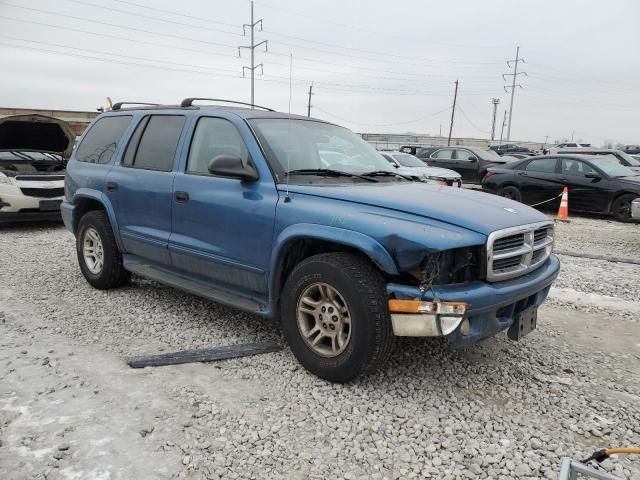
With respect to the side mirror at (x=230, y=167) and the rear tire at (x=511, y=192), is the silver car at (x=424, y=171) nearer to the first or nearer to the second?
the rear tire at (x=511, y=192)

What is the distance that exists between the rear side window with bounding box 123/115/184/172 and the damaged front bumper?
245cm

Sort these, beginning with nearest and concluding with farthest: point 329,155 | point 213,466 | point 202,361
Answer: point 213,466
point 202,361
point 329,155

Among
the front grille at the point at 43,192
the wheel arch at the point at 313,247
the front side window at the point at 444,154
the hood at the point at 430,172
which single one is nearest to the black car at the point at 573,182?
the hood at the point at 430,172

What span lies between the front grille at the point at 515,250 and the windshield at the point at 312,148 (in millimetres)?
1341

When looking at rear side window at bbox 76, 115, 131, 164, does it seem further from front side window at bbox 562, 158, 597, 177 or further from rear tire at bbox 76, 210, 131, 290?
front side window at bbox 562, 158, 597, 177

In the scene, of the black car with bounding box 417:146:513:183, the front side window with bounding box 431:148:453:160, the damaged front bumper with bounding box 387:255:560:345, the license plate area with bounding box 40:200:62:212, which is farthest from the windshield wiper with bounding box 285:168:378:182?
the front side window with bounding box 431:148:453:160

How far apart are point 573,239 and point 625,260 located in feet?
5.72

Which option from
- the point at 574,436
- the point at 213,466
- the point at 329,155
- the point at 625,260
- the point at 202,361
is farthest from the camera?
the point at 625,260

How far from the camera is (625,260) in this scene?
6.99m

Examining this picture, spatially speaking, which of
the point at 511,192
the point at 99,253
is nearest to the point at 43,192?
the point at 99,253

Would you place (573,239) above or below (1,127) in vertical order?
below

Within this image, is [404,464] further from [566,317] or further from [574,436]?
[566,317]

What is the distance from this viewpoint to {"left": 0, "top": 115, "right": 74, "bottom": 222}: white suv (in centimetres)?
824

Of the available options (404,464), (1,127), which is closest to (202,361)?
(404,464)
